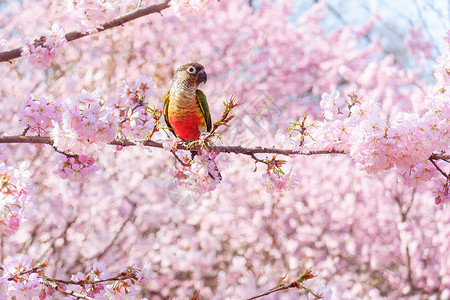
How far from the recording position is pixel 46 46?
10.7 ft

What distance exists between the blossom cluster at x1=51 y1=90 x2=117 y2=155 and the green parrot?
4.18ft

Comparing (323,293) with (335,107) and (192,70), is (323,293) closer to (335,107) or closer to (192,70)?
(335,107)

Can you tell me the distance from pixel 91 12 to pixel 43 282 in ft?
6.52

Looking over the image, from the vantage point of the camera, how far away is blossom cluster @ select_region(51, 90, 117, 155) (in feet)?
7.57

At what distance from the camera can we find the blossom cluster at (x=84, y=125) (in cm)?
231

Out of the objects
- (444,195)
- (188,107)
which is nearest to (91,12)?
(188,107)

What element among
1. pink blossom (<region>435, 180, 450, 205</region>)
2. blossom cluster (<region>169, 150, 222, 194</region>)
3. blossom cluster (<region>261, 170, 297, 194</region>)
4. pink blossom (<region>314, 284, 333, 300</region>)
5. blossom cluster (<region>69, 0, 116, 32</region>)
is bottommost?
pink blossom (<region>314, 284, 333, 300</region>)

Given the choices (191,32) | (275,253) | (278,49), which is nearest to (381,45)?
(278,49)

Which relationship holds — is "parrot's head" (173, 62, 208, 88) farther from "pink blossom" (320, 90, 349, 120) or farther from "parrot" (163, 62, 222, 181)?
"pink blossom" (320, 90, 349, 120)

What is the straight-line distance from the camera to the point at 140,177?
8.79 m

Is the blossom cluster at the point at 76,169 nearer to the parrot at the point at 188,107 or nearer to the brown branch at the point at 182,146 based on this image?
the brown branch at the point at 182,146

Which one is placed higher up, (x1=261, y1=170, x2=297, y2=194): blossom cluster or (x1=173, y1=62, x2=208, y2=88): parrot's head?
(x1=173, y1=62, x2=208, y2=88): parrot's head

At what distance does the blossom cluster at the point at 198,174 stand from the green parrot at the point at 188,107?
64 cm

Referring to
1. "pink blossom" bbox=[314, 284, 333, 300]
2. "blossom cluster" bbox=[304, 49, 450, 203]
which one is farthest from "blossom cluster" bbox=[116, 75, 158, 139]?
"pink blossom" bbox=[314, 284, 333, 300]
